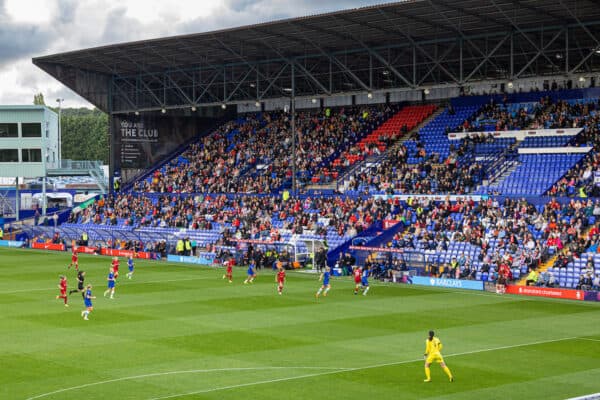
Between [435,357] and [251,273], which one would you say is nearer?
[435,357]

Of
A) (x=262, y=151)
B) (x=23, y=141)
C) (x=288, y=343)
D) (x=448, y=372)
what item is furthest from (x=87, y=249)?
(x=448, y=372)

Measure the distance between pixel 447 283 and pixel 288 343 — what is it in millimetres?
18010

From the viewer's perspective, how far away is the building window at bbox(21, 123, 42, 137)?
76000 mm

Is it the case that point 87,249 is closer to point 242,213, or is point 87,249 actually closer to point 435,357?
point 242,213

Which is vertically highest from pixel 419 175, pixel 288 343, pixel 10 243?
pixel 419 175

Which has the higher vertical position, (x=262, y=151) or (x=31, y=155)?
(x=31, y=155)

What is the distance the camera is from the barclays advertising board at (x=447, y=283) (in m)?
42.9

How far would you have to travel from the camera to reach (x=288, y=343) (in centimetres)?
2791

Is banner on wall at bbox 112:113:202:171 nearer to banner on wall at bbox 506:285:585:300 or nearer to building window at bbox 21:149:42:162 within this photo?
building window at bbox 21:149:42:162

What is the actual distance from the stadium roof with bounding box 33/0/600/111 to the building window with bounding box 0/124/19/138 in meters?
6.84

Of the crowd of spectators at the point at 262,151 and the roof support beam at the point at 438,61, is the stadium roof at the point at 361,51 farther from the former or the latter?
the crowd of spectators at the point at 262,151

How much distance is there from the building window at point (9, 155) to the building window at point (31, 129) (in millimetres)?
1667

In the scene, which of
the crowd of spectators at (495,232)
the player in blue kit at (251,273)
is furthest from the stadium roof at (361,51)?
the player in blue kit at (251,273)

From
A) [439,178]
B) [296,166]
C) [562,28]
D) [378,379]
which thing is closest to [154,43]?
[296,166]
